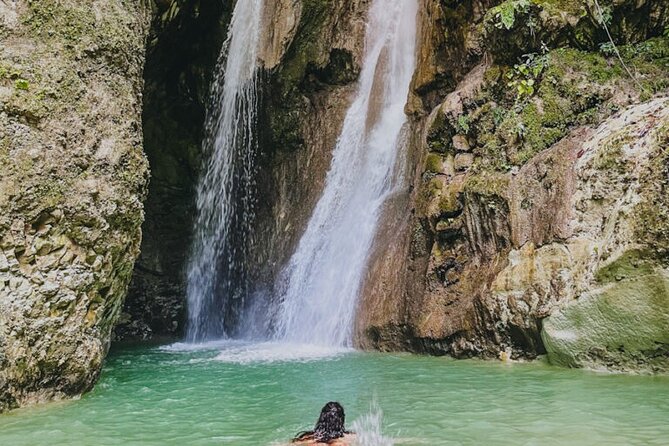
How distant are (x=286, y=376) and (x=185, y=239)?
1158 centimetres

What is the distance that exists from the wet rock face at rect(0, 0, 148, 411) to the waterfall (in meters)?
8.87

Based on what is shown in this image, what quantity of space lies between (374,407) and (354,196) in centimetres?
841

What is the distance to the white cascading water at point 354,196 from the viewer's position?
535 inches

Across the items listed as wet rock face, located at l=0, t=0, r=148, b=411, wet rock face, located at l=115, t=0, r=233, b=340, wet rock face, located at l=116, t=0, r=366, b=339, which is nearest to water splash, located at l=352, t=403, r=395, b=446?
wet rock face, located at l=0, t=0, r=148, b=411

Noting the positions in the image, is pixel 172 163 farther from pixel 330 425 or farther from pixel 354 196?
pixel 330 425

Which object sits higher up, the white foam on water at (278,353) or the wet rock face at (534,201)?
the wet rock face at (534,201)

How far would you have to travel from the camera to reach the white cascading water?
1358 centimetres

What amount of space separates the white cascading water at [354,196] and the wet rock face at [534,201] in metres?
0.79

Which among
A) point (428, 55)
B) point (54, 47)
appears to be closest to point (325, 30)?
point (428, 55)

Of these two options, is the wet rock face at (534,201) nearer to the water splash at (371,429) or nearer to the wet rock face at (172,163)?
the water splash at (371,429)

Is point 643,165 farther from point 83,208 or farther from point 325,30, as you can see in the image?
point 325,30

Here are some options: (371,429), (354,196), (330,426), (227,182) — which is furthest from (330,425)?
(227,182)

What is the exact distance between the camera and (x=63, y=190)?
8.07 m

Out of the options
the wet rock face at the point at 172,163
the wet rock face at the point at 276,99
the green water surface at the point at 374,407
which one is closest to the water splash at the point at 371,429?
the green water surface at the point at 374,407
